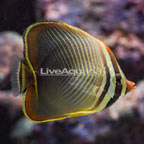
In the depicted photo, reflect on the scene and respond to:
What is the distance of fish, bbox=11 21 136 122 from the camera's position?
33.1 inches

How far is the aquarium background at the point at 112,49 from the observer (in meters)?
1.98

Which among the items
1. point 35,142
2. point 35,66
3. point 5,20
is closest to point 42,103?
point 35,66

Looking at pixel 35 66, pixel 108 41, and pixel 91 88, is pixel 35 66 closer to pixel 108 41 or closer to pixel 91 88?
pixel 91 88

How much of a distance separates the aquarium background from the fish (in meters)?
1.13

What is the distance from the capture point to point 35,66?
86 centimetres

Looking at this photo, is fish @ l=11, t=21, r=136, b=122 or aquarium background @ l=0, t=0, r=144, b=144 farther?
aquarium background @ l=0, t=0, r=144, b=144

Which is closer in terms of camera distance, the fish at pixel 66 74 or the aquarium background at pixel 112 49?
the fish at pixel 66 74

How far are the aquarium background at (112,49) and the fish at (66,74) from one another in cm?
113

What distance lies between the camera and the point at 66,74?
2.77 ft

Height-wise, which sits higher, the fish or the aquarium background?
the fish

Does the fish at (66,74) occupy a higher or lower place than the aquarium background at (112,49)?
higher

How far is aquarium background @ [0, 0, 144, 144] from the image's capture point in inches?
77.8

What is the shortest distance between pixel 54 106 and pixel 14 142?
1.70 metres

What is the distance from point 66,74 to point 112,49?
4.47 feet
